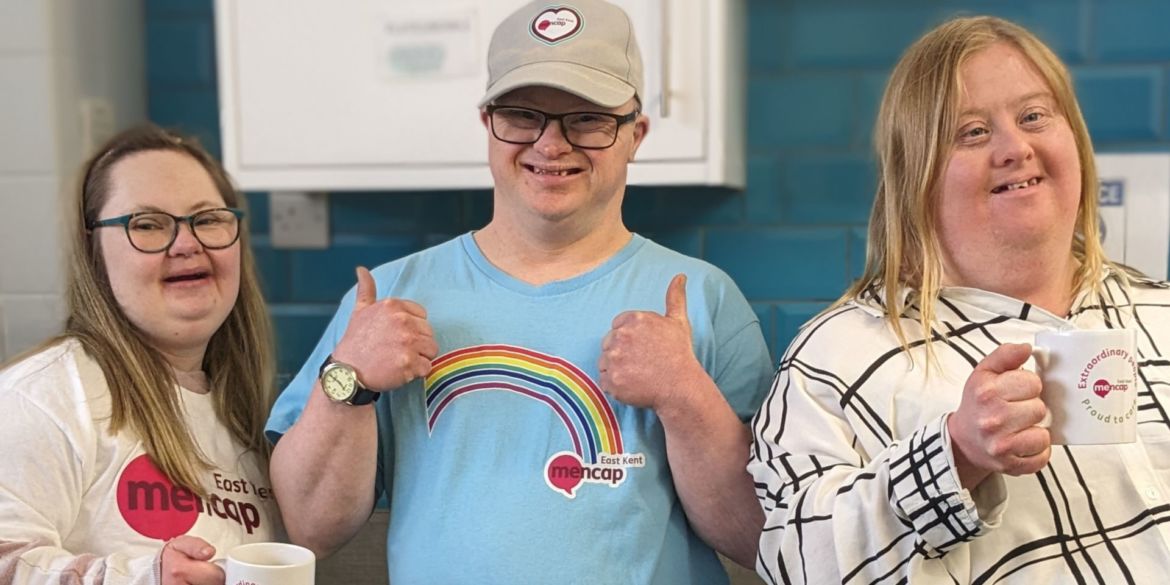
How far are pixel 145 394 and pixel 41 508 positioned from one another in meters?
0.18

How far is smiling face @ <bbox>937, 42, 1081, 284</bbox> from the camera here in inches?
52.4

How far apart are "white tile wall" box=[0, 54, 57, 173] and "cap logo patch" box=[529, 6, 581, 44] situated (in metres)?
1.11

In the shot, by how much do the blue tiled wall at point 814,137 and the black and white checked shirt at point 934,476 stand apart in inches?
31.2

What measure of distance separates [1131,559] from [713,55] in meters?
1.00

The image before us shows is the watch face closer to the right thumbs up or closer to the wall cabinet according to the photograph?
the right thumbs up

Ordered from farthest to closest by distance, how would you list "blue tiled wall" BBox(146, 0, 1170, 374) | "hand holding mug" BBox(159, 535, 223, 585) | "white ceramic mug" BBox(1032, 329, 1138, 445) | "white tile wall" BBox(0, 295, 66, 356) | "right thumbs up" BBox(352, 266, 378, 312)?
"white tile wall" BBox(0, 295, 66, 356), "blue tiled wall" BBox(146, 0, 1170, 374), "right thumbs up" BBox(352, 266, 378, 312), "hand holding mug" BBox(159, 535, 223, 585), "white ceramic mug" BBox(1032, 329, 1138, 445)

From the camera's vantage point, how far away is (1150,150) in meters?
2.09

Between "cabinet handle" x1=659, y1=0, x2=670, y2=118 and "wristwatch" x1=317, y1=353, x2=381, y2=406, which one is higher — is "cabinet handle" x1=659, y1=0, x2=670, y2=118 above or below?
above

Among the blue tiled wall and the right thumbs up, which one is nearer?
the right thumbs up

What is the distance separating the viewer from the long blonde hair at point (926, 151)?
4.47ft

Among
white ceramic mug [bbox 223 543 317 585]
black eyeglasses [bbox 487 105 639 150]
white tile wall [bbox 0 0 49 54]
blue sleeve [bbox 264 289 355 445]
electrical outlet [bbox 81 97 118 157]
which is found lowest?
white ceramic mug [bbox 223 543 317 585]

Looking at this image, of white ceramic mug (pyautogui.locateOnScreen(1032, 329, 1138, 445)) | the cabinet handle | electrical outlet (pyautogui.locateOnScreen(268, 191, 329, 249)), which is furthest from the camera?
electrical outlet (pyautogui.locateOnScreen(268, 191, 329, 249))

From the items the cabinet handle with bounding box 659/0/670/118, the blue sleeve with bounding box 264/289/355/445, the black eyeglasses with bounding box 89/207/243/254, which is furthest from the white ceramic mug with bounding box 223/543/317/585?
the cabinet handle with bounding box 659/0/670/118

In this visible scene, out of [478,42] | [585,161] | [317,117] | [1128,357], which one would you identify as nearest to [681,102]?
[478,42]
